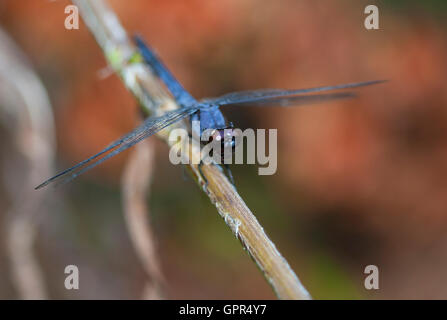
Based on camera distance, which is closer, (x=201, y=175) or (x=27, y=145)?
(x=201, y=175)

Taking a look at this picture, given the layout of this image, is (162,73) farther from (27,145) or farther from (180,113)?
(27,145)

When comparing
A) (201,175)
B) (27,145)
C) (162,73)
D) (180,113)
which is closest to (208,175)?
(201,175)

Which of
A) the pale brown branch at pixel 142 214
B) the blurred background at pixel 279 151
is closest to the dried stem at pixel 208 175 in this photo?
the pale brown branch at pixel 142 214

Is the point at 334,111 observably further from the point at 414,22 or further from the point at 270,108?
the point at 414,22

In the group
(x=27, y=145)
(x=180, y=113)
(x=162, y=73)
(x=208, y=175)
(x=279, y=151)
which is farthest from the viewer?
(x=279, y=151)

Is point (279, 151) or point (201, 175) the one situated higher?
point (279, 151)
